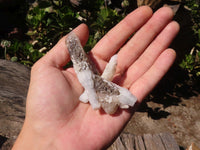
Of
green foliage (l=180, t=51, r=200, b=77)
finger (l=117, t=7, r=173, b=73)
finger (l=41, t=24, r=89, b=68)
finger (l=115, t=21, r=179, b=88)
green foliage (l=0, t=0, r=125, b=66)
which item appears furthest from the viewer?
green foliage (l=180, t=51, r=200, b=77)

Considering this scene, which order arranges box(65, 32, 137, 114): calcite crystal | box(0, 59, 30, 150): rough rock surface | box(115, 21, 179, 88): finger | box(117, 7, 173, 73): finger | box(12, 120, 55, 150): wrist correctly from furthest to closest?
box(0, 59, 30, 150): rough rock surface
box(117, 7, 173, 73): finger
box(115, 21, 179, 88): finger
box(65, 32, 137, 114): calcite crystal
box(12, 120, 55, 150): wrist

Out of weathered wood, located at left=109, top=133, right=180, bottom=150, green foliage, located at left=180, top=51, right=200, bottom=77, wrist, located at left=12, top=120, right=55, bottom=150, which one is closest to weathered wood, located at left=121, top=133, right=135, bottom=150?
weathered wood, located at left=109, top=133, right=180, bottom=150

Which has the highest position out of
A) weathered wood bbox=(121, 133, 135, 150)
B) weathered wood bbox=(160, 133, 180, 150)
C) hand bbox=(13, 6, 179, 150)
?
hand bbox=(13, 6, 179, 150)

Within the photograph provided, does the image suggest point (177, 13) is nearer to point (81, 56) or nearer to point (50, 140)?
point (81, 56)

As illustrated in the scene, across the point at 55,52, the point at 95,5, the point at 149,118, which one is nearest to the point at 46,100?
the point at 55,52

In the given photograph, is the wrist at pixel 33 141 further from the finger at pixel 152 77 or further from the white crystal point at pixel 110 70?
the finger at pixel 152 77

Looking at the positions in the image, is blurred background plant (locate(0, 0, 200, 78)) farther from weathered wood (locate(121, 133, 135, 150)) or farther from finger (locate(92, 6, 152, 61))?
weathered wood (locate(121, 133, 135, 150))
